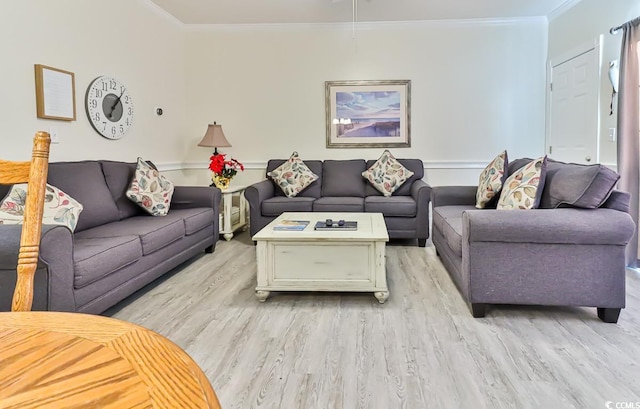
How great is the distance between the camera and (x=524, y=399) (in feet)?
5.33

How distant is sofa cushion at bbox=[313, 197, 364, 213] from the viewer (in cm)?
428

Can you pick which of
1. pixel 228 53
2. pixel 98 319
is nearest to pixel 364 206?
pixel 228 53

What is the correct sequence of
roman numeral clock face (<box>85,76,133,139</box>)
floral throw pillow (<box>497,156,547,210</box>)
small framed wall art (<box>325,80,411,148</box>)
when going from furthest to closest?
small framed wall art (<box>325,80,411,148</box>)
roman numeral clock face (<box>85,76,133,139</box>)
floral throw pillow (<box>497,156,547,210</box>)

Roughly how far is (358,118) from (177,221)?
2730 mm

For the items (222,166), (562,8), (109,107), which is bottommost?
(222,166)

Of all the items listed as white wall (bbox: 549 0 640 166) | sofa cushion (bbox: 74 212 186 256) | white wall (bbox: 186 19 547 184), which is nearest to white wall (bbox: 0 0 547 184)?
white wall (bbox: 186 19 547 184)

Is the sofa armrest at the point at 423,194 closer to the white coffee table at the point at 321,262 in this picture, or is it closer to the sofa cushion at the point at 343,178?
the sofa cushion at the point at 343,178

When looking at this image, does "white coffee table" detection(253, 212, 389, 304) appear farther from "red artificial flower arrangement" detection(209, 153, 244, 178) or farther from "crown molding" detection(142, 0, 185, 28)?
"crown molding" detection(142, 0, 185, 28)

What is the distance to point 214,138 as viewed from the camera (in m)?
4.91

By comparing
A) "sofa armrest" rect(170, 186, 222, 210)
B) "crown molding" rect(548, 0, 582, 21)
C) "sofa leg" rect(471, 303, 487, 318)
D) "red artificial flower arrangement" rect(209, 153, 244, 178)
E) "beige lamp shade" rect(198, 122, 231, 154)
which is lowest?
"sofa leg" rect(471, 303, 487, 318)

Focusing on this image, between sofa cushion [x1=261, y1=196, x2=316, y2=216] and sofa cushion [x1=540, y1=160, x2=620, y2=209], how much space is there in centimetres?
228

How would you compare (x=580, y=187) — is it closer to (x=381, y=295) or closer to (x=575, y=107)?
(x=381, y=295)

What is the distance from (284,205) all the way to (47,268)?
2.55 m

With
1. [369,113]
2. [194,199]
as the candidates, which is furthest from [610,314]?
[369,113]
